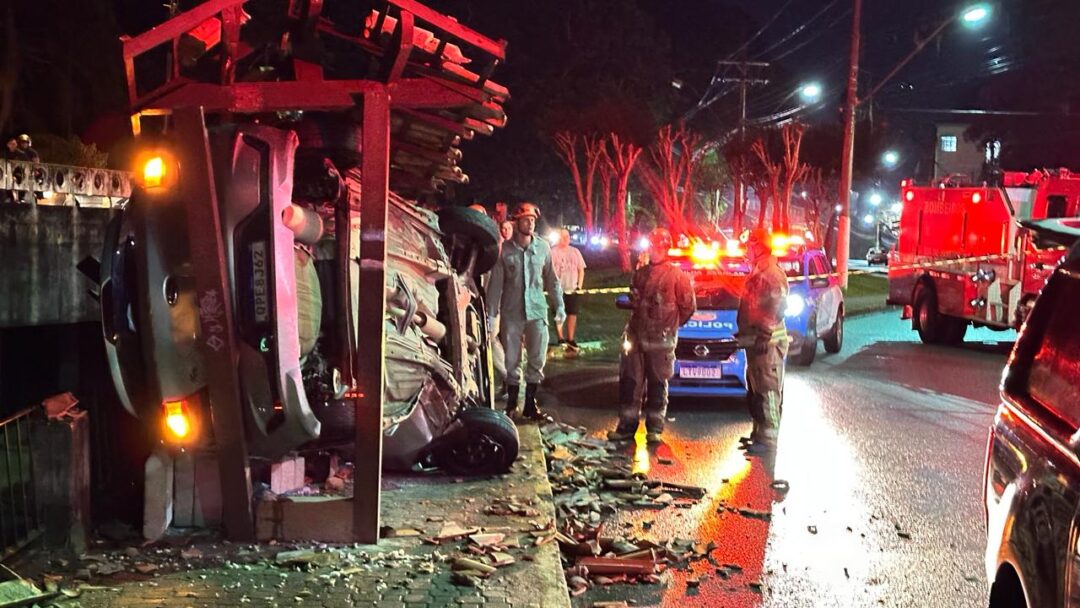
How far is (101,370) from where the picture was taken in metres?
6.12

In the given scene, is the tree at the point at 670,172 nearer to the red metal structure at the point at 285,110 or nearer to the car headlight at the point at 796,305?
the car headlight at the point at 796,305

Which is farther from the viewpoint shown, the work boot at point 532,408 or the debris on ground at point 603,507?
the work boot at point 532,408

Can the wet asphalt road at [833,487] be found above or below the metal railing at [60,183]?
below

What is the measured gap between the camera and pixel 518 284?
33.6 feet

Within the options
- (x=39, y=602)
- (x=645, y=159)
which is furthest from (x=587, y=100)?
(x=39, y=602)

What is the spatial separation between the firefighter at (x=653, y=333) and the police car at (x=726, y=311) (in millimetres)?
1036

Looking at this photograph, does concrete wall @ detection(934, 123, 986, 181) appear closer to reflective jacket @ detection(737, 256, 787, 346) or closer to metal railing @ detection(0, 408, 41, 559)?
reflective jacket @ detection(737, 256, 787, 346)

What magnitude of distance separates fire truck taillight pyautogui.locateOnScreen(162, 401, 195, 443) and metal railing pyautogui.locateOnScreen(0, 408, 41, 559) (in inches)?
25.2

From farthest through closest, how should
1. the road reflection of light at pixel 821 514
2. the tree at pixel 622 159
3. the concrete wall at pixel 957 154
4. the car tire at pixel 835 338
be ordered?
the concrete wall at pixel 957 154 → the tree at pixel 622 159 → the car tire at pixel 835 338 → the road reflection of light at pixel 821 514

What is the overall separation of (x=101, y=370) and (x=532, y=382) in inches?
191

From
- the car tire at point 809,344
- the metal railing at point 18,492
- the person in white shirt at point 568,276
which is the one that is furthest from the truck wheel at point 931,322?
the metal railing at point 18,492

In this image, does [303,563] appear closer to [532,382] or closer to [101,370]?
[101,370]

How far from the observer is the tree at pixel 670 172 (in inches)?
1603

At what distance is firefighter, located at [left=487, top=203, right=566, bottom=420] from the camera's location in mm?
10203
